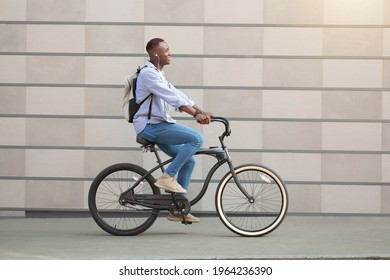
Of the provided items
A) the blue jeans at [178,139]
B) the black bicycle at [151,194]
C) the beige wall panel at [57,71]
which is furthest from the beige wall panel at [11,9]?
the blue jeans at [178,139]

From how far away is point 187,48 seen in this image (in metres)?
12.1

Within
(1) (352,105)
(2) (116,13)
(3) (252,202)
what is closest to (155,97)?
(3) (252,202)

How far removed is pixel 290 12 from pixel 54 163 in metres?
3.42

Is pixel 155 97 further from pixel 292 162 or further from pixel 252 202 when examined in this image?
pixel 292 162

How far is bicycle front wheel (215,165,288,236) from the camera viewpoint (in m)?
10.2

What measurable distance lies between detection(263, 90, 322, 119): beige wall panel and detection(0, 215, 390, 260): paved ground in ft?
4.18

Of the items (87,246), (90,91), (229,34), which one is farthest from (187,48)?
(87,246)

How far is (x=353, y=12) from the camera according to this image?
39.9ft

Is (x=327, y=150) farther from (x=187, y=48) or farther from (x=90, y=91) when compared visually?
(x=90, y=91)

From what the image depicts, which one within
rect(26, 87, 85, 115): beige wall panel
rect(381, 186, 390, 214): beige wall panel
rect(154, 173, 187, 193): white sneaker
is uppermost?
rect(26, 87, 85, 115): beige wall panel

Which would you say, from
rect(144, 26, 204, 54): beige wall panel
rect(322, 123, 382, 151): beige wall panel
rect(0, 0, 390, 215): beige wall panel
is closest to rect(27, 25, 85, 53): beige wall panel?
rect(0, 0, 390, 215): beige wall panel

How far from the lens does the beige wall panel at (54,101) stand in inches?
476

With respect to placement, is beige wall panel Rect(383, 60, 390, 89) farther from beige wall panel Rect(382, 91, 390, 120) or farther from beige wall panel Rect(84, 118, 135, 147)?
beige wall panel Rect(84, 118, 135, 147)

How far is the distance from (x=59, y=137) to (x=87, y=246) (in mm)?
2847
